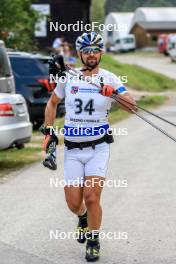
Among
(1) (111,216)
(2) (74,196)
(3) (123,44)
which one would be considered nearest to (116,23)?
(3) (123,44)

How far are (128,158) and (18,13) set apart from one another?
506 inches

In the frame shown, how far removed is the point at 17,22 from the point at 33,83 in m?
Result: 8.08

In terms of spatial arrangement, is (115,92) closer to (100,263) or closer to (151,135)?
Answer: (100,263)

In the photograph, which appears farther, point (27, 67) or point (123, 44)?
point (123, 44)

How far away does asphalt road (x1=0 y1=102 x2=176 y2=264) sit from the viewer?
22.9 feet

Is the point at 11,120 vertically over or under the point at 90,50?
under

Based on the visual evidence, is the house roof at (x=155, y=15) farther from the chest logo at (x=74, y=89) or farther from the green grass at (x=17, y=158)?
the chest logo at (x=74, y=89)

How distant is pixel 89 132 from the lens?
22.5 feet

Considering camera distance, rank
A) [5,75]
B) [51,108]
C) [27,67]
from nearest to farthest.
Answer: [51,108] < [5,75] < [27,67]

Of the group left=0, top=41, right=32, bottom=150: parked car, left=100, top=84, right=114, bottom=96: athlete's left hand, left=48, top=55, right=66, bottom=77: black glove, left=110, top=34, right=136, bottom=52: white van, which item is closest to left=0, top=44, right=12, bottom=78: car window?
left=0, top=41, right=32, bottom=150: parked car

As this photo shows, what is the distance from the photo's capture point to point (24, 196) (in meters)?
10.1

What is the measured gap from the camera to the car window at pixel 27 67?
19094 millimetres

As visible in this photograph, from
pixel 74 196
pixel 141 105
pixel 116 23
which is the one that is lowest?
pixel 116 23

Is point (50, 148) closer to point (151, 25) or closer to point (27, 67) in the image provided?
point (27, 67)
